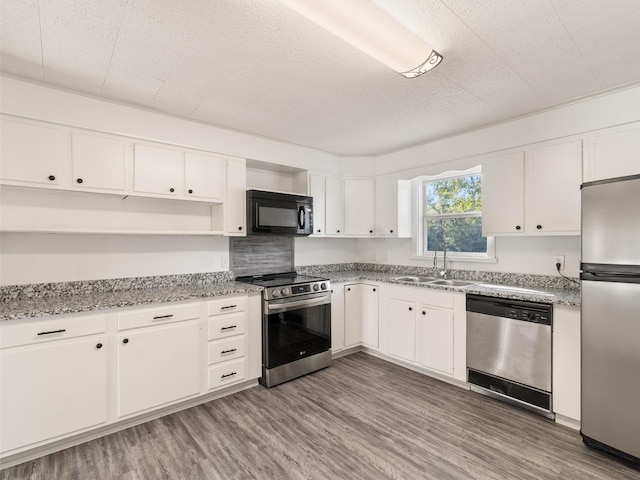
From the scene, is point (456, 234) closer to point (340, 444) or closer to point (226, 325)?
point (340, 444)

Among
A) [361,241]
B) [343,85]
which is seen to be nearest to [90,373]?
[343,85]

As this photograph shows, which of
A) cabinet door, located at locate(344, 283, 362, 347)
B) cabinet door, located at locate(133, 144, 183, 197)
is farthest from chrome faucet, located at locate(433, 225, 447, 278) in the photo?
cabinet door, located at locate(133, 144, 183, 197)

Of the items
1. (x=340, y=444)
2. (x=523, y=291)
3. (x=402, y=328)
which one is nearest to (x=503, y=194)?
(x=523, y=291)

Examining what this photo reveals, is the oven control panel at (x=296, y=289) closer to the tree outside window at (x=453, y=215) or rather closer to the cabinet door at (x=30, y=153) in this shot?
the tree outside window at (x=453, y=215)

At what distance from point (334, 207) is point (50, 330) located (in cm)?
301

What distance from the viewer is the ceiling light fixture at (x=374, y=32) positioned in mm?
1439

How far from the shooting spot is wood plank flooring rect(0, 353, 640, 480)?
187 centimetres

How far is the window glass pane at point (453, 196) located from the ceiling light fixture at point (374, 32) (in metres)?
1.99

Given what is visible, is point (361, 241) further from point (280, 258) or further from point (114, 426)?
point (114, 426)

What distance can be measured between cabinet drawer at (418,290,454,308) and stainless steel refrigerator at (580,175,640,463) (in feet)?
3.36

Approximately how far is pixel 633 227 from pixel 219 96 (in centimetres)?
294

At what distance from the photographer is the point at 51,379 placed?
1.99m

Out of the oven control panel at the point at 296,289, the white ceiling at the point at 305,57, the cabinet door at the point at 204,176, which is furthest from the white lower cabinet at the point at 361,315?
the white ceiling at the point at 305,57

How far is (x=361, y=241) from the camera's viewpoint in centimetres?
467
